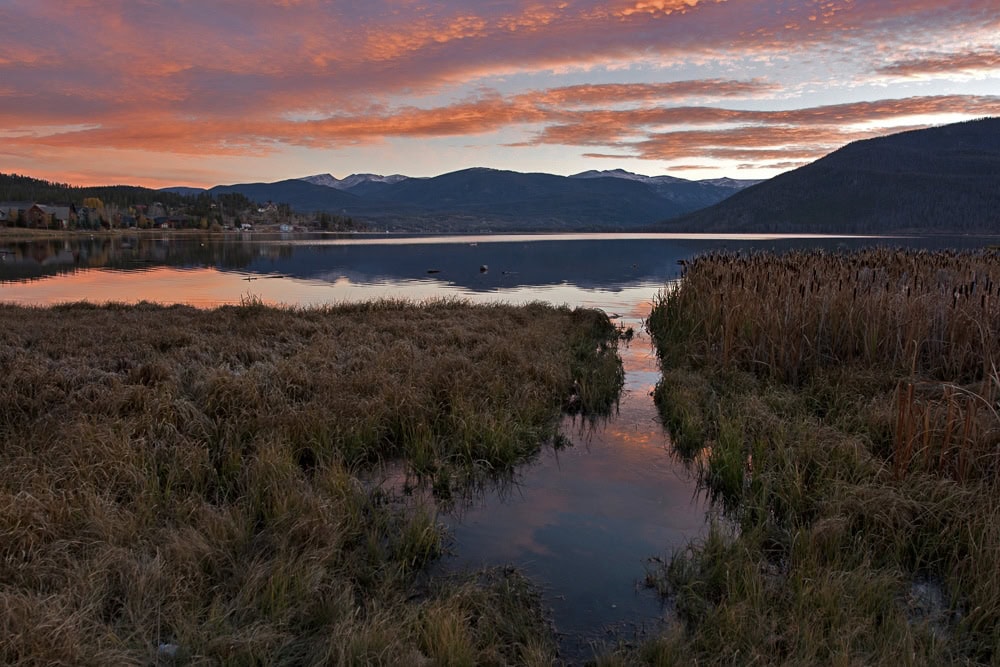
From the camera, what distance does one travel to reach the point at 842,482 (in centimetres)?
640

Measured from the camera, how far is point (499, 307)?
71.7 feet

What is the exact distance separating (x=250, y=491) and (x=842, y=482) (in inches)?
250

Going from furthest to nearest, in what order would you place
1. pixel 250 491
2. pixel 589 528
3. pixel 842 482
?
pixel 589 528, pixel 842 482, pixel 250 491

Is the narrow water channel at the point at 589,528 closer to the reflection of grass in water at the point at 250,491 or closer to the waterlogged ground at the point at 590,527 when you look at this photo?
the waterlogged ground at the point at 590,527

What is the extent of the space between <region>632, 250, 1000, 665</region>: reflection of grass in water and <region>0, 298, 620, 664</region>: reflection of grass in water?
5.63 ft

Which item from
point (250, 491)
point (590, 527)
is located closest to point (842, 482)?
point (590, 527)

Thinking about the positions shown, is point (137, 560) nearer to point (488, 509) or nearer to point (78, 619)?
point (78, 619)

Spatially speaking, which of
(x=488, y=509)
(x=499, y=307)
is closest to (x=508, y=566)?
(x=488, y=509)

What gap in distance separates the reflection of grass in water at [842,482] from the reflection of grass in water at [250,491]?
171 cm

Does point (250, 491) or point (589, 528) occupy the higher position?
point (250, 491)

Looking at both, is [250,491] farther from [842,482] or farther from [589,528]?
[842,482]

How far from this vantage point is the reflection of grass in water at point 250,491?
4.14 metres

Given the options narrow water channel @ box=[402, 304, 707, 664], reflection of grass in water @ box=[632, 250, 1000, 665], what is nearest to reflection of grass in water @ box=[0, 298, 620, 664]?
narrow water channel @ box=[402, 304, 707, 664]

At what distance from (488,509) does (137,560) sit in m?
3.61
